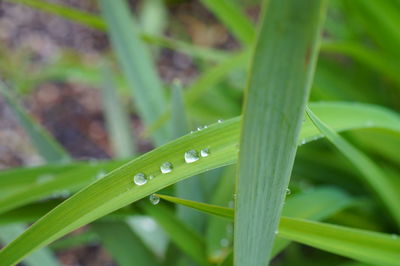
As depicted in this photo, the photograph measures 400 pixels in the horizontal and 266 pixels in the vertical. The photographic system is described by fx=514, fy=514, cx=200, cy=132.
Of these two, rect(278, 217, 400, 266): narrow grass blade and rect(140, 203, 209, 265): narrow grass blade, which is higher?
rect(278, 217, 400, 266): narrow grass blade

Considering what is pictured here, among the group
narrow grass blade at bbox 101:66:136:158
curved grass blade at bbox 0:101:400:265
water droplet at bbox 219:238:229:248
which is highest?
curved grass blade at bbox 0:101:400:265

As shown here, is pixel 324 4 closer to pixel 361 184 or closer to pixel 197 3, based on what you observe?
pixel 361 184

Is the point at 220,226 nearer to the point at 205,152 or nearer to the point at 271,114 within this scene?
the point at 205,152

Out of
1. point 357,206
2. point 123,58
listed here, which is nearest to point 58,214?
point 123,58

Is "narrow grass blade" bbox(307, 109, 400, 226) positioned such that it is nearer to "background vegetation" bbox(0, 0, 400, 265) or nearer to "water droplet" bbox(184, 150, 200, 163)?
"background vegetation" bbox(0, 0, 400, 265)

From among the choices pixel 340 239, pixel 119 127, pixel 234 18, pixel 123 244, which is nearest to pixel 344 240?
pixel 340 239

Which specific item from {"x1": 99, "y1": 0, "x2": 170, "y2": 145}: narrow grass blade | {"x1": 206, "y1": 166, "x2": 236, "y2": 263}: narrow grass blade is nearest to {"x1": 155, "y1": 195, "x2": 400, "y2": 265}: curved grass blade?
{"x1": 206, "y1": 166, "x2": 236, "y2": 263}: narrow grass blade

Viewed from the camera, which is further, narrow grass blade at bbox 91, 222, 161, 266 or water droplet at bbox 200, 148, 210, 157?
narrow grass blade at bbox 91, 222, 161, 266

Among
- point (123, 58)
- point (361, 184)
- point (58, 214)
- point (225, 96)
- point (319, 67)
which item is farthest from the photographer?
point (225, 96)
